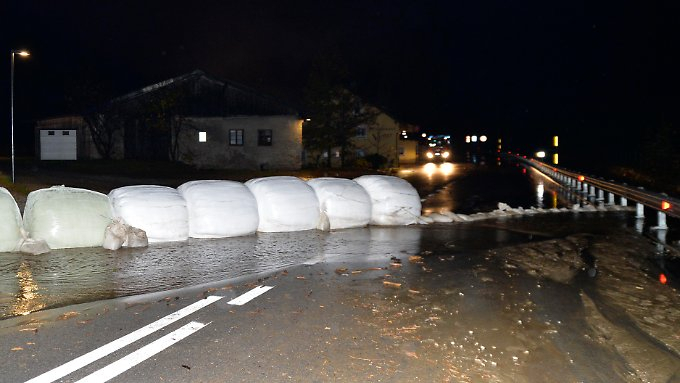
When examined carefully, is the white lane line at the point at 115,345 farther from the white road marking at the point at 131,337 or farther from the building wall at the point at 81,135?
the building wall at the point at 81,135

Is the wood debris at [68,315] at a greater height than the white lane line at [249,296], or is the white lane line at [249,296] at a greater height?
the white lane line at [249,296]

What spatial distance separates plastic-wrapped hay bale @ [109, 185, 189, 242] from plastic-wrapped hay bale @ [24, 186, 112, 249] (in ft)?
1.05

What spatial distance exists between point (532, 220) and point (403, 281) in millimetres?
8539

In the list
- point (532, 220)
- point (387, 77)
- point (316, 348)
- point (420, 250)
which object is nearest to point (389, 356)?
point (316, 348)

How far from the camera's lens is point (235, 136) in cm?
4169

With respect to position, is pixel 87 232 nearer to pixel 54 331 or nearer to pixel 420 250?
pixel 54 331

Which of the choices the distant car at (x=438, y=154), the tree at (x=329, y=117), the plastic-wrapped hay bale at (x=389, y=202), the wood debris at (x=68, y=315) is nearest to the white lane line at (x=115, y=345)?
the wood debris at (x=68, y=315)

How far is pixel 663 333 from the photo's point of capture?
6320mm

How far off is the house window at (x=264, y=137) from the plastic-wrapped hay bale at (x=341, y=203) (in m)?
27.9

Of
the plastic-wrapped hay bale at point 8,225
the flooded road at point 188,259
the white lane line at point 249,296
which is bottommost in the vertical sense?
the white lane line at point 249,296

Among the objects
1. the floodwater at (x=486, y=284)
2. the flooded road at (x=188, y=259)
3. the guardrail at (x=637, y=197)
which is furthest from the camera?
the guardrail at (x=637, y=197)

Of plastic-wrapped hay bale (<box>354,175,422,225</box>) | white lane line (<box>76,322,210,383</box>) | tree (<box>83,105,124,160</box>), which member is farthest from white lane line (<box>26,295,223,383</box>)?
tree (<box>83,105,124,160</box>)

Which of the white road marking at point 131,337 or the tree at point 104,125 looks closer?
the white road marking at point 131,337

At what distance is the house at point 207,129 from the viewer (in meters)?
41.0
